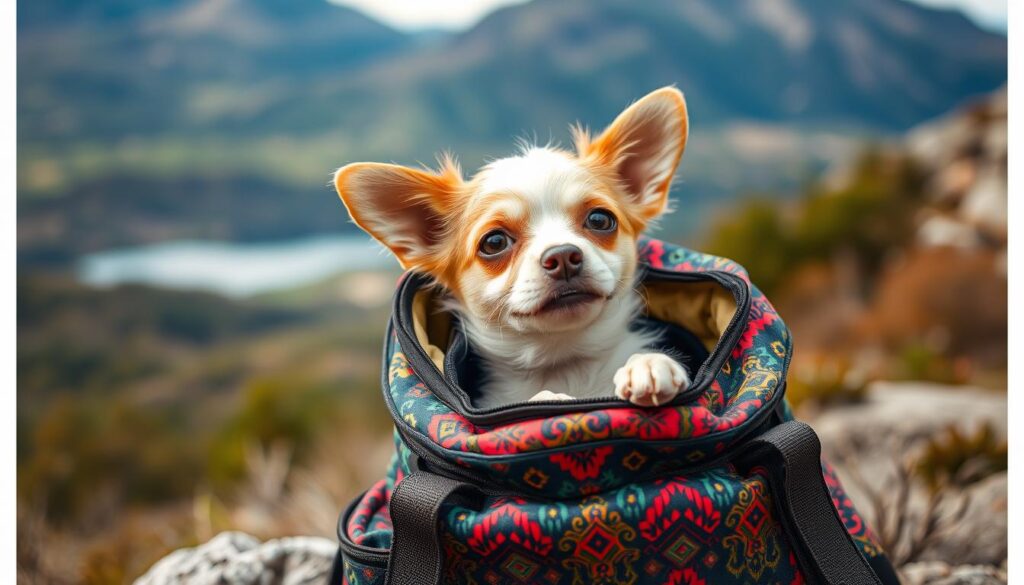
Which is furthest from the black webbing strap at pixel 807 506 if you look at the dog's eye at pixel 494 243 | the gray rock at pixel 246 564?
the gray rock at pixel 246 564

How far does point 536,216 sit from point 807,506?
100cm

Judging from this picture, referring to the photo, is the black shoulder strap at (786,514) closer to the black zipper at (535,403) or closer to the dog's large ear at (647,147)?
the black zipper at (535,403)

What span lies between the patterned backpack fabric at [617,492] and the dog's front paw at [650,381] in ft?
0.09

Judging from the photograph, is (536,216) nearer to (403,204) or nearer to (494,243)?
(494,243)

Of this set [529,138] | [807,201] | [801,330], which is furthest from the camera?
[807,201]

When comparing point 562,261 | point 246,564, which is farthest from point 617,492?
point 246,564

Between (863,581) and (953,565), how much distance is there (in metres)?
A: 1.84

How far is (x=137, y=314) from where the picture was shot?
18031mm

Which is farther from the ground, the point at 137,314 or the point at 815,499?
the point at 815,499

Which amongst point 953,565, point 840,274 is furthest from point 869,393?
point 840,274

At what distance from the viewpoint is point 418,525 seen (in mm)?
1685

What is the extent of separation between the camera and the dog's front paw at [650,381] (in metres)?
1.67

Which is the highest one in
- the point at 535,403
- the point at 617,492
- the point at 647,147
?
the point at 647,147

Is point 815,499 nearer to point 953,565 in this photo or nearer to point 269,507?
point 953,565
